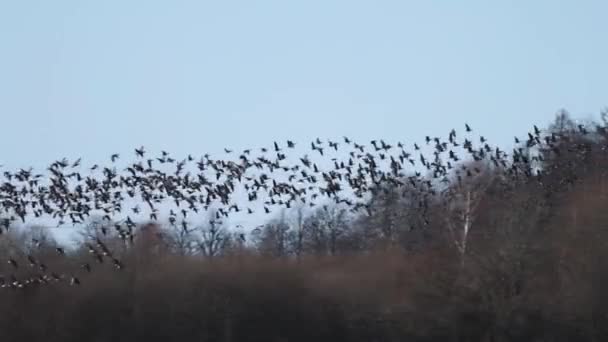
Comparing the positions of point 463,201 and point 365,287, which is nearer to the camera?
point 365,287

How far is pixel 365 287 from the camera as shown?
159ft

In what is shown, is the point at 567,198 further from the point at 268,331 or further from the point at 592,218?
the point at 268,331

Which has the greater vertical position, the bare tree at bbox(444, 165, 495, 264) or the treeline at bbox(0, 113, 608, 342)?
the bare tree at bbox(444, 165, 495, 264)

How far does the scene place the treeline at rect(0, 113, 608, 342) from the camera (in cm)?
4684

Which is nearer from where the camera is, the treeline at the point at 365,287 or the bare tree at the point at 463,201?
the treeline at the point at 365,287

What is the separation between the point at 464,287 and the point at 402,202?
13748 millimetres

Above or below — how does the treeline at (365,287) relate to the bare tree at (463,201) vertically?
below

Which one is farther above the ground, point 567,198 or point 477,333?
point 567,198

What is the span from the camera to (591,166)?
54.8 meters

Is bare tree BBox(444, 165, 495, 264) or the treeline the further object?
bare tree BBox(444, 165, 495, 264)

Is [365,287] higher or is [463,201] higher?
[463,201]

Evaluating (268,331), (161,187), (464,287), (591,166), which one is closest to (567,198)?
(591,166)

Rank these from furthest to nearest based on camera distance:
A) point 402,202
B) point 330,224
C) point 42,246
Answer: point 330,224 → point 402,202 → point 42,246

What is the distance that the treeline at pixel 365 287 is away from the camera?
4684 cm
